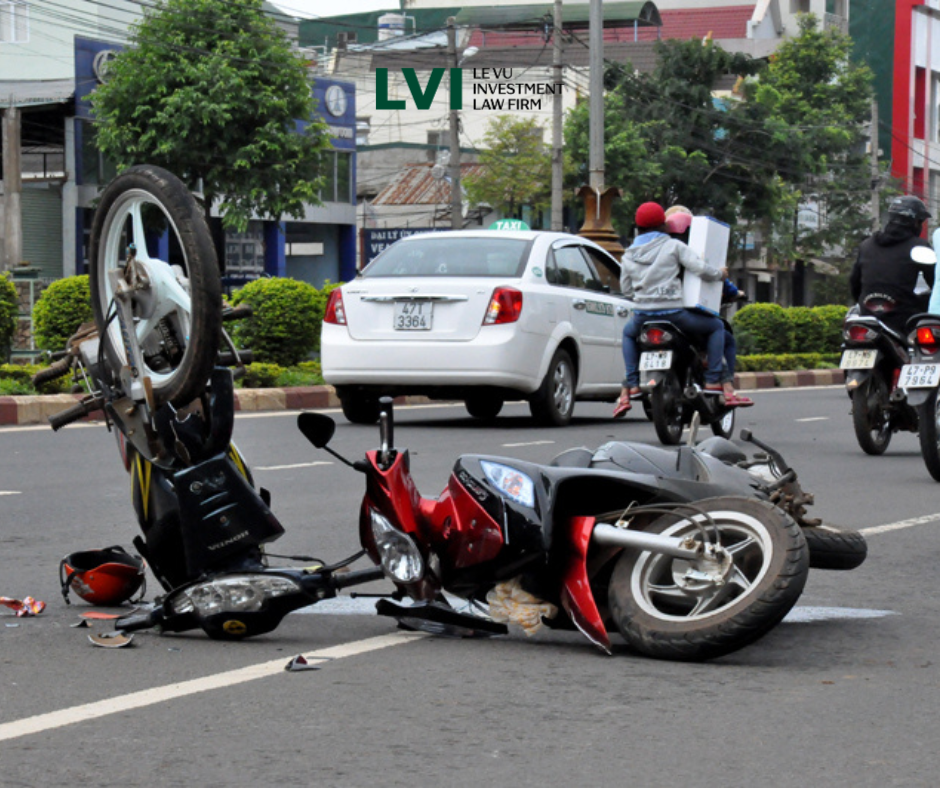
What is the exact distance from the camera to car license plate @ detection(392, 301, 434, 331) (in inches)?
498

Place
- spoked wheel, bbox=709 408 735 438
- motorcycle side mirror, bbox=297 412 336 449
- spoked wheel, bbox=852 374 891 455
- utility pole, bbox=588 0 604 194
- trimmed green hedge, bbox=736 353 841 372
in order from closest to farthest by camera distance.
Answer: motorcycle side mirror, bbox=297 412 336 449, spoked wheel, bbox=852 374 891 455, spoked wheel, bbox=709 408 735 438, trimmed green hedge, bbox=736 353 841 372, utility pole, bbox=588 0 604 194

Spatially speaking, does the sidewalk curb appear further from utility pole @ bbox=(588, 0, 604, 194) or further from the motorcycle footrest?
utility pole @ bbox=(588, 0, 604, 194)

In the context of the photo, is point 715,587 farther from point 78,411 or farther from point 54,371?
point 54,371

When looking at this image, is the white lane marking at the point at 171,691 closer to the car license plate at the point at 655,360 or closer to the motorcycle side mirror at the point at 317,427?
the motorcycle side mirror at the point at 317,427

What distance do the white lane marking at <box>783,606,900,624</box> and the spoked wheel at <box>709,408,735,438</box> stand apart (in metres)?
6.39

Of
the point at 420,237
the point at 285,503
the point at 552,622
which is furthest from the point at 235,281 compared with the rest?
the point at 552,622

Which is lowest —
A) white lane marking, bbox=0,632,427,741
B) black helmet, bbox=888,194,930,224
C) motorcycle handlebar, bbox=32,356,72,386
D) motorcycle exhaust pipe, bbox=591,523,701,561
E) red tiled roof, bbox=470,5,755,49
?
white lane marking, bbox=0,632,427,741

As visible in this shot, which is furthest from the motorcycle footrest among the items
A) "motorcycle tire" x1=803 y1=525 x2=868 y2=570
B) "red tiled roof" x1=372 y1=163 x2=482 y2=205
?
"red tiled roof" x1=372 y1=163 x2=482 y2=205

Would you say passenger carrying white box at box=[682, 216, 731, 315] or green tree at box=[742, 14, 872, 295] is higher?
green tree at box=[742, 14, 872, 295]

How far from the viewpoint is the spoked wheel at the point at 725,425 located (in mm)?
11938

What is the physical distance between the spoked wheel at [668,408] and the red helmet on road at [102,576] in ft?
20.4

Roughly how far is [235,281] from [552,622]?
130 ft

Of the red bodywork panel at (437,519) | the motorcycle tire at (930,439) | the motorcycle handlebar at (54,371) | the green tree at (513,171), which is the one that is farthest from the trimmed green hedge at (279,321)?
the green tree at (513,171)

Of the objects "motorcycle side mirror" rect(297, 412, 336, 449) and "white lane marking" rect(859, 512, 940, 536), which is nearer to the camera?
"motorcycle side mirror" rect(297, 412, 336, 449)
